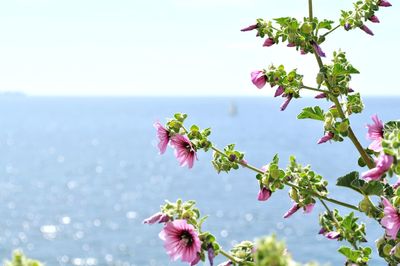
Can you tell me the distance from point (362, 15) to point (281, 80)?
1.50 ft

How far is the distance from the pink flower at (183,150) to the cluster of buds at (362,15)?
817 mm

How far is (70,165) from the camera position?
262 ft

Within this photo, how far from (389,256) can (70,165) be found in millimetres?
79592

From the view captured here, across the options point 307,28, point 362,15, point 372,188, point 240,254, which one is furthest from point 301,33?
point 240,254

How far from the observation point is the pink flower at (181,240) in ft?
5.71

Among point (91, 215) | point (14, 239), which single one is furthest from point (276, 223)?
point (14, 239)

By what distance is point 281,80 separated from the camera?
245cm

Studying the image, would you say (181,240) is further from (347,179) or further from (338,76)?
(338,76)

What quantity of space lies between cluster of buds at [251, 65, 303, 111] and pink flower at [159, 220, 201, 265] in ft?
2.72

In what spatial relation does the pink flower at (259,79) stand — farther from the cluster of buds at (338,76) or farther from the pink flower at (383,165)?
the pink flower at (383,165)

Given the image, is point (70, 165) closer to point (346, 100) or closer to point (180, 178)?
point (180, 178)

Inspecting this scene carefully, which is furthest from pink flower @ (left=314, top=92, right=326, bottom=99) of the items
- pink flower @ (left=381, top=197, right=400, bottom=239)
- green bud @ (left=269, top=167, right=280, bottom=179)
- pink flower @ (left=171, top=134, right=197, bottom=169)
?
pink flower @ (left=381, top=197, right=400, bottom=239)

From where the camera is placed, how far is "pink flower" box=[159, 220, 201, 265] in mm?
1740

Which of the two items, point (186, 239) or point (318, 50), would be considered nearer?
point (186, 239)
